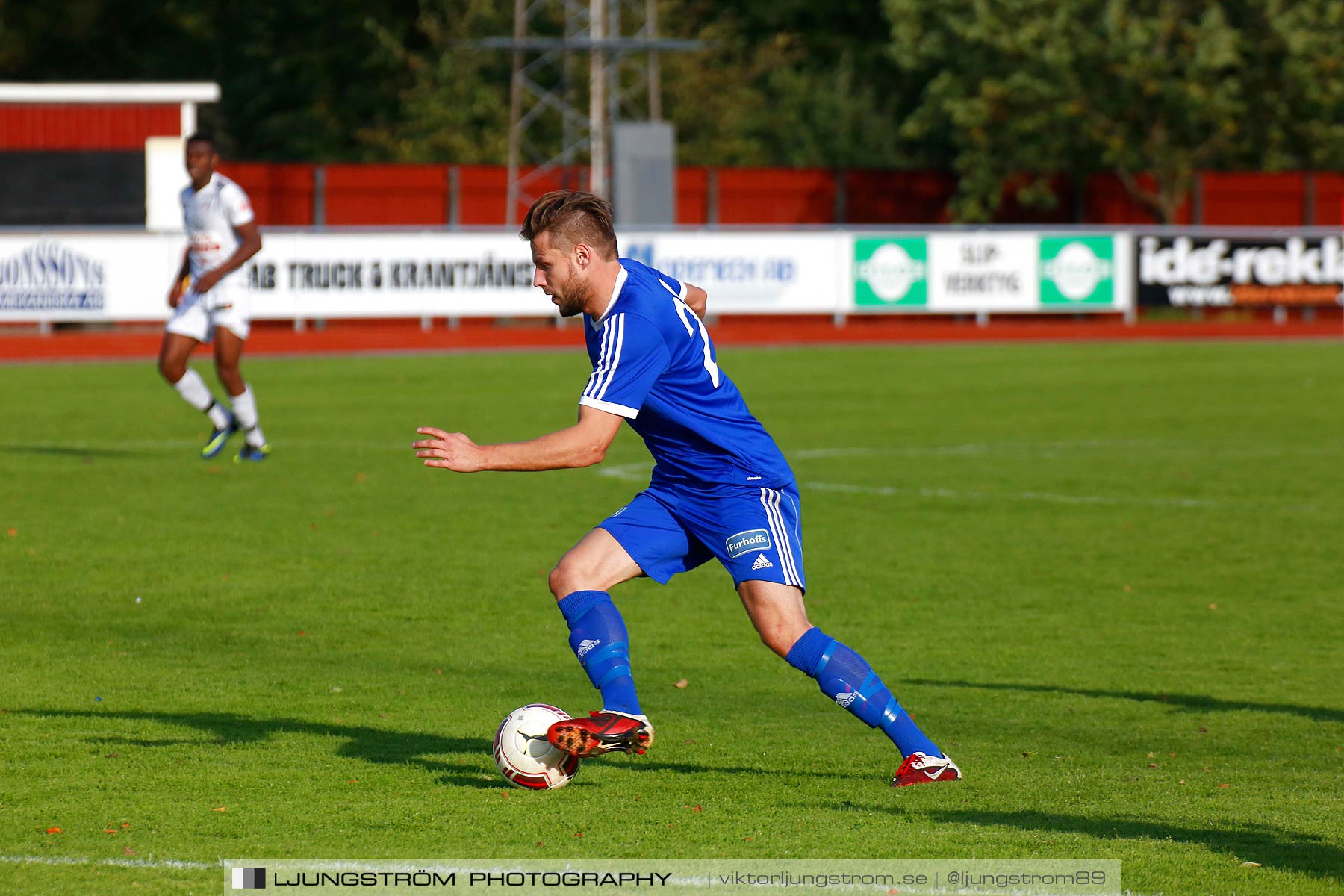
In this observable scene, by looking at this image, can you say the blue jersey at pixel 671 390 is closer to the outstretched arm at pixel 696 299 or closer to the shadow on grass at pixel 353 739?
the outstretched arm at pixel 696 299

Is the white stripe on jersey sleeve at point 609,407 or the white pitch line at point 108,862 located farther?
the white stripe on jersey sleeve at point 609,407

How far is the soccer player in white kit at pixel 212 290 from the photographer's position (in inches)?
521

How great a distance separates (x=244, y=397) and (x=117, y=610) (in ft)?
17.4

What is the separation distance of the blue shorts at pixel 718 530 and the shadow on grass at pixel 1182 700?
1944 mm

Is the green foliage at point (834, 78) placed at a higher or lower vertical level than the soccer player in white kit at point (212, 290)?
higher

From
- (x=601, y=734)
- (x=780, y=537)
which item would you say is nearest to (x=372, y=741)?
(x=601, y=734)

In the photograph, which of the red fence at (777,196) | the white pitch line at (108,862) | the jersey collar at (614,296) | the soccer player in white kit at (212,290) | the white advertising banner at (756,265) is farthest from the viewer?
the red fence at (777,196)

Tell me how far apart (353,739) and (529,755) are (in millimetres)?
977

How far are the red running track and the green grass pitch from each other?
9.37 m

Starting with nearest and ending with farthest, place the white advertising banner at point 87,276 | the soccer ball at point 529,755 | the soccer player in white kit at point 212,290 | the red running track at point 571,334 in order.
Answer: the soccer ball at point 529,755 → the soccer player in white kit at point 212,290 → the white advertising banner at point 87,276 → the red running track at point 571,334

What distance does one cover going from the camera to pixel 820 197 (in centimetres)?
4009

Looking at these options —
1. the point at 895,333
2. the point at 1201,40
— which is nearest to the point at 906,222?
the point at 1201,40

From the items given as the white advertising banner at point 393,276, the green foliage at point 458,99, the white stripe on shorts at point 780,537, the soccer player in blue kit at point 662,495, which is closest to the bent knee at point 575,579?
the soccer player in blue kit at point 662,495

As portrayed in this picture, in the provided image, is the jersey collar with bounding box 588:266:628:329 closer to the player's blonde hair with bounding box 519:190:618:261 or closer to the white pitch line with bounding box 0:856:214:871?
the player's blonde hair with bounding box 519:190:618:261
